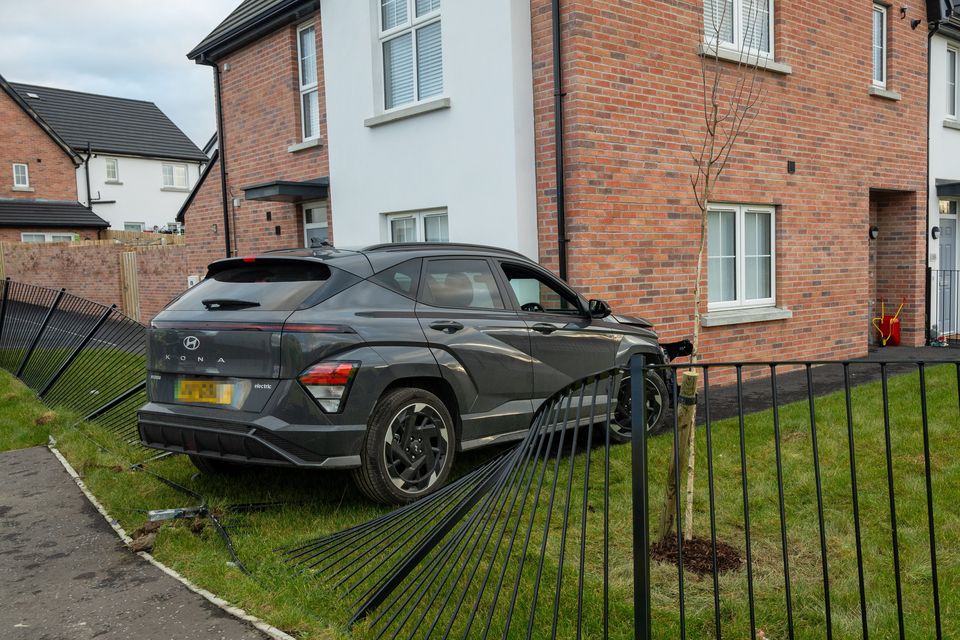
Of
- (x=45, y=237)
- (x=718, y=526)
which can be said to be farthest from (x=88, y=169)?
(x=718, y=526)

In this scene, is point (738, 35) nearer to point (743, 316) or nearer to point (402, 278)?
point (743, 316)

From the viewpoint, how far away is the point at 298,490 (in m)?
5.71

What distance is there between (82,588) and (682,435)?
3190 millimetres

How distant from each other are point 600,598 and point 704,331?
6336 mm

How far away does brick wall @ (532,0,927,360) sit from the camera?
28.1ft

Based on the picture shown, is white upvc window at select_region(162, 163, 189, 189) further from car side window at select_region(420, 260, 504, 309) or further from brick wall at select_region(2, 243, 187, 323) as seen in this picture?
car side window at select_region(420, 260, 504, 309)

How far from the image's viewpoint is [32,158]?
34750 millimetres

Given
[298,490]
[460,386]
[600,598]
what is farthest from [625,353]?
[600,598]

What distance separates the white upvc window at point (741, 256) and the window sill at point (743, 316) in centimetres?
12

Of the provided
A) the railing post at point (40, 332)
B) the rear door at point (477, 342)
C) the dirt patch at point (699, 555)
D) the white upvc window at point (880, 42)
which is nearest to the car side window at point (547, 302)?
the rear door at point (477, 342)

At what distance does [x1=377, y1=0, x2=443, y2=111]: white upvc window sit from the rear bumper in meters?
6.04

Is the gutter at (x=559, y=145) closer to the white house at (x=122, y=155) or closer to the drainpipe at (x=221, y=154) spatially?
the drainpipe at (x=221, y=154)

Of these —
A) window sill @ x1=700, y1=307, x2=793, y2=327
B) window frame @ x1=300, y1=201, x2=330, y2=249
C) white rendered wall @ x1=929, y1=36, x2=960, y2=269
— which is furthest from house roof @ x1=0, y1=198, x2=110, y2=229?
white rendered wall @ x1=929, y1=36, x2=960, y2=269

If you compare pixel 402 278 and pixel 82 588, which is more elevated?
pixel 402 278
